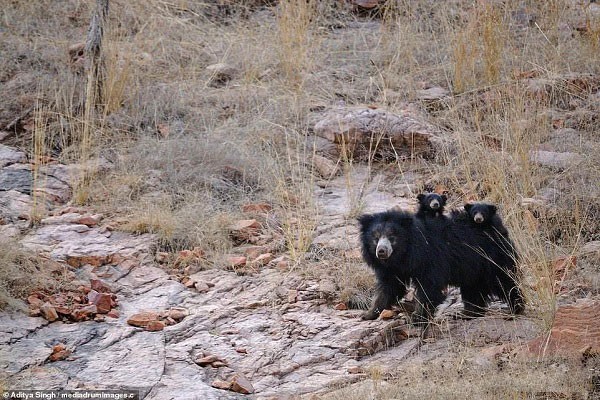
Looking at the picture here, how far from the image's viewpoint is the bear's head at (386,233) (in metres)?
Result: 5.83

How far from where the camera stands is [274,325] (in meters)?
5.94

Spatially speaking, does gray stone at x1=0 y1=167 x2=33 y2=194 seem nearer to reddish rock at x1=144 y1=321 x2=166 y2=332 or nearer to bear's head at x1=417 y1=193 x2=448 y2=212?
reddish rock at x1=144 y1=321 x2=166 y2=332

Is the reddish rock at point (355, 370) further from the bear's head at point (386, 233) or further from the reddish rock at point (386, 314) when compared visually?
the bear's head at point (386, 233)

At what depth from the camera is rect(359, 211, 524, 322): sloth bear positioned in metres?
5.88

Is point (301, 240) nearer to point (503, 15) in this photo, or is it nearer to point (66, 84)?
point (66, 84)

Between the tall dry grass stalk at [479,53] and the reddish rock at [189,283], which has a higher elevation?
the tall dry grass stalk at [479,53]

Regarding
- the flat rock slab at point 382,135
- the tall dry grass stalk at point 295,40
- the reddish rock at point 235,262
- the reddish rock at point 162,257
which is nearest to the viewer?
the reddish rock at point 235,262

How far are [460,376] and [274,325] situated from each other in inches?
58.7

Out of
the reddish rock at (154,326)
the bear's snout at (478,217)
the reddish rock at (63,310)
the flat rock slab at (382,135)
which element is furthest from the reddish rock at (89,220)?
the bear's snout at (478,217)

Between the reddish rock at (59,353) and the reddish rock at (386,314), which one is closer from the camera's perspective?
the reddish rock at (59,353)

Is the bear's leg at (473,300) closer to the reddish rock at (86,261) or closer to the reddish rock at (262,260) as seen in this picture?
the reddish rock at (262,260)

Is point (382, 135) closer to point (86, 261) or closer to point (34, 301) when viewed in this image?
point (86, 261)

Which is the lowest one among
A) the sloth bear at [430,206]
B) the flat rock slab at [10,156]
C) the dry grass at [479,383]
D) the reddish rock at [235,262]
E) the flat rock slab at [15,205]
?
the flat rock slab at [15,205]

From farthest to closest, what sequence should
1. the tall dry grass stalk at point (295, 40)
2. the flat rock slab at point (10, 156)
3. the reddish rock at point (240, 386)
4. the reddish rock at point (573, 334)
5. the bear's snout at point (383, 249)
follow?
the tall dry grass stalk at point (295, 40)
the flat rock slab at point (10, 156)
the bear's snout at point (383, 249)
the reddish rock at point (240, 386)
the reddish rock at point (573, 334)
